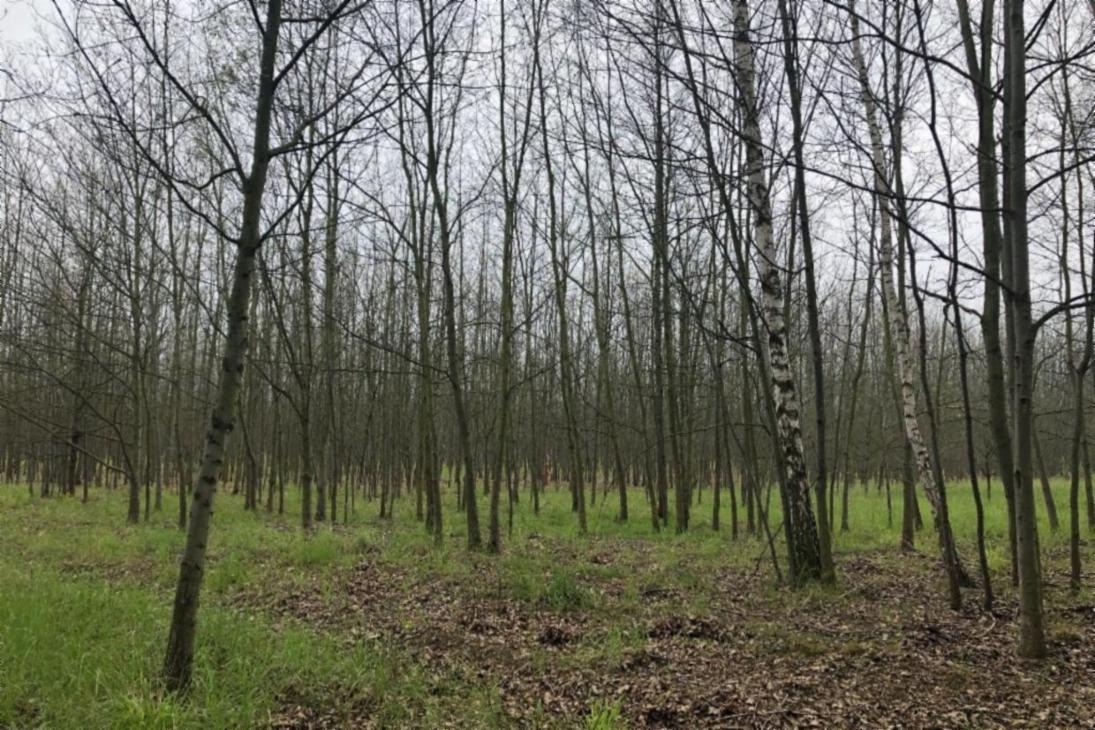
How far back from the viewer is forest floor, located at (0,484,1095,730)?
382 cm

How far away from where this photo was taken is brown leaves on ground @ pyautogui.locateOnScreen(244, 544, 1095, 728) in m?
3.89

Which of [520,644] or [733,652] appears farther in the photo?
[520,644]

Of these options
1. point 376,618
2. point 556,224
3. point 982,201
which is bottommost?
point 376,618

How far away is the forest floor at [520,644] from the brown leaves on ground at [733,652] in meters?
0.02

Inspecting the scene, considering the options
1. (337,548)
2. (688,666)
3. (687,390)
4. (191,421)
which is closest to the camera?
(688,666)

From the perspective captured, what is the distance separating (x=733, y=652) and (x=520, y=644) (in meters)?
1.72

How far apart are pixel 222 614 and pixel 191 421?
68.9 ft

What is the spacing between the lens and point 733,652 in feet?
16.6

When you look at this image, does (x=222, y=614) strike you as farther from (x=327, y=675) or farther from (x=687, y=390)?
(x=687, y=390)

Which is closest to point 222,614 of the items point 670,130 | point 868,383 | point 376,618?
point 376,618

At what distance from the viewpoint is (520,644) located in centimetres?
538

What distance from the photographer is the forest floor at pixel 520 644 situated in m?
3.82

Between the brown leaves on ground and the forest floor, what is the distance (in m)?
0.02

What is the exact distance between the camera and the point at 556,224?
15539 mm
